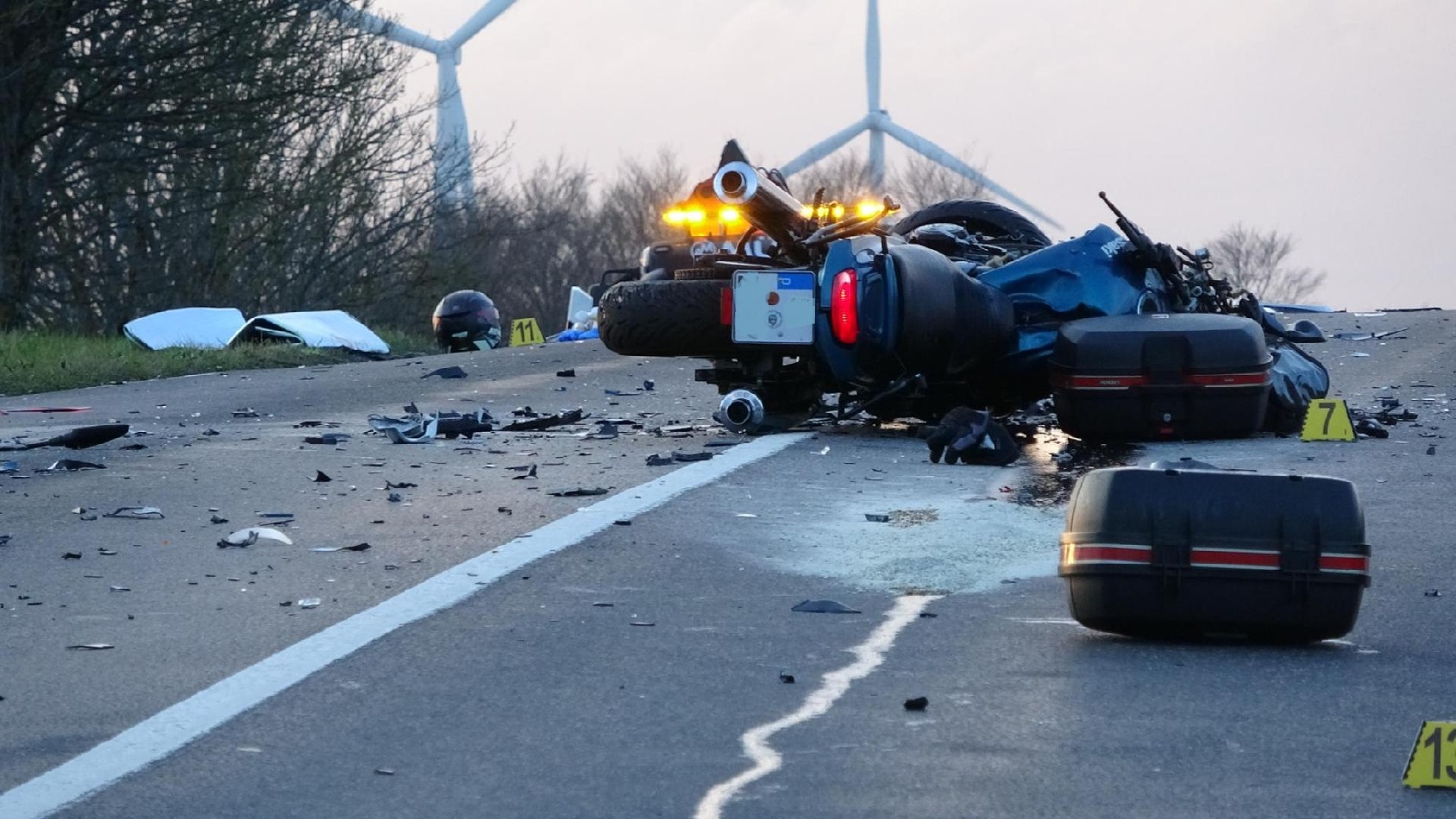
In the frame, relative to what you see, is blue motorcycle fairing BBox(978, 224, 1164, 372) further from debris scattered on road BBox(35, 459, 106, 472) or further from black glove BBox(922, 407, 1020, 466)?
debris scattered on road BBox(35, 459, 106, 472)

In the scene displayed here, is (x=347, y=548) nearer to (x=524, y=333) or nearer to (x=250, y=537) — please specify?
(x=250, y=537)

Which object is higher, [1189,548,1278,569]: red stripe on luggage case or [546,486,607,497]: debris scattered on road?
[1189,548,1278,569]: red stripe on luggage case

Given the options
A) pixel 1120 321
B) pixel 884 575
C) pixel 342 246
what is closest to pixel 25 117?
pixel 342 246

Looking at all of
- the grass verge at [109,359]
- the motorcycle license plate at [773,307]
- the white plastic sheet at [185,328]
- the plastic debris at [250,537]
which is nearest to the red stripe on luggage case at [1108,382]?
the motorcycle license plate at [773,307]

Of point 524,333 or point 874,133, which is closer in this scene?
point 524,333

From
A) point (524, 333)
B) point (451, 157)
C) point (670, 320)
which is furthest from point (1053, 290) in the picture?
point (451, 157)

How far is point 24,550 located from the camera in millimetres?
8133

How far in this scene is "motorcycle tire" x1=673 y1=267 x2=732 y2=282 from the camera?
1249 cm

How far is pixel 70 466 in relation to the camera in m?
10.9

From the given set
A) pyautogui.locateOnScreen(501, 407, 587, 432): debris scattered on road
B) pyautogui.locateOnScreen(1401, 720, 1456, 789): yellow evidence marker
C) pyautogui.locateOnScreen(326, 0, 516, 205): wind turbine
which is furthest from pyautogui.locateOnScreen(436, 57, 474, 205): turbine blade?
pyautogui.locateOnScreen(1401, 720, 1456, 789): yellow evidence marker

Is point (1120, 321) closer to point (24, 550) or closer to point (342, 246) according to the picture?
point (24, 550)

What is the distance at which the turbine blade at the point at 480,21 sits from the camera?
51.1m

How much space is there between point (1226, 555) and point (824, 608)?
1357mm

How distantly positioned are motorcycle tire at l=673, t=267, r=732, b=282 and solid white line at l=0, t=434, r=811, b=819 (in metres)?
3.05
